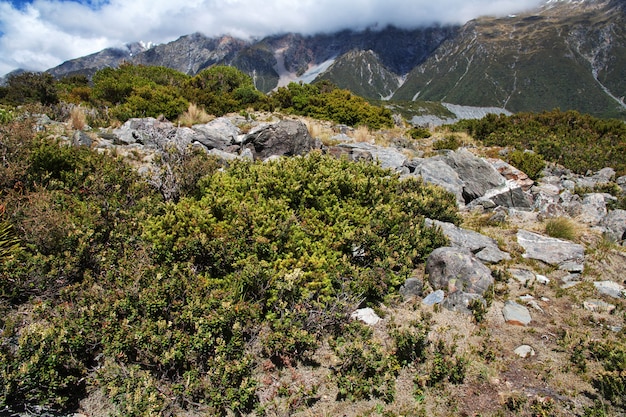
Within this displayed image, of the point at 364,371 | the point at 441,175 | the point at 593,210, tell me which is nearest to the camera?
the point at 364,371

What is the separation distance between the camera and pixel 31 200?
5.61 metres

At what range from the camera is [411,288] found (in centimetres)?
522

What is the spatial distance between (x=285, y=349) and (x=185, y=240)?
2025 mm

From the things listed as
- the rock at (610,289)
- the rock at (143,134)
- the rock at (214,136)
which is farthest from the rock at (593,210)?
the rock at (143,134)

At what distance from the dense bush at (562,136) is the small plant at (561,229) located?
7447 mm

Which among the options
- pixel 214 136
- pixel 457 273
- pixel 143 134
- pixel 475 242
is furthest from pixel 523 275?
pixel 143 134

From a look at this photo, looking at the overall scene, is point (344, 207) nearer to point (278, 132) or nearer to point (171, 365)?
point (171, 365)

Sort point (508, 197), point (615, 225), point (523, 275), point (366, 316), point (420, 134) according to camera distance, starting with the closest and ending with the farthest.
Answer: point (366, 316)
point (523, 275)
point (615, 225)
point (508, 197)
point (420, 134)

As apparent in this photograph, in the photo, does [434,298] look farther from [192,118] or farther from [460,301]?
[192,118]

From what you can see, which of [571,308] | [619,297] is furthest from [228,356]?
[619,297]

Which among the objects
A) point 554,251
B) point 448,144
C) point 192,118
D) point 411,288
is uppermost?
point 192,118

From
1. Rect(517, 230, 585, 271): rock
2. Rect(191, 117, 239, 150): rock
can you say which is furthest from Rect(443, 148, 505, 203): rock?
Rect(191, 117, 239, 150): rock

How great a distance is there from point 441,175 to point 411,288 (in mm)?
5508

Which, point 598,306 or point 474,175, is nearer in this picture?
point 598,306
